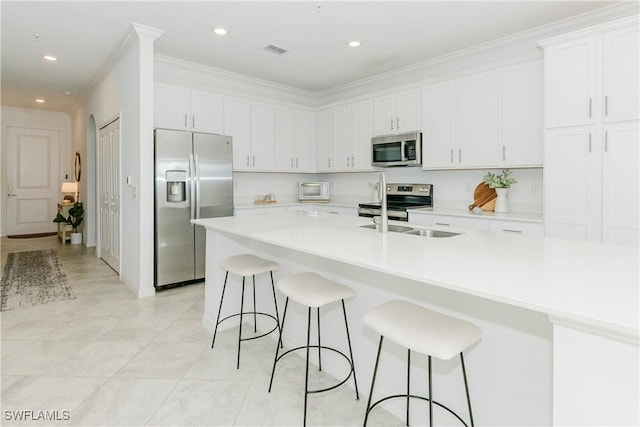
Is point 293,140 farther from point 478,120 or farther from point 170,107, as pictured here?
point 478,120

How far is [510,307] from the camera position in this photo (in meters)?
1.43

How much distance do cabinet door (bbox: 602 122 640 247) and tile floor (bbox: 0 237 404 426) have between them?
229 cm

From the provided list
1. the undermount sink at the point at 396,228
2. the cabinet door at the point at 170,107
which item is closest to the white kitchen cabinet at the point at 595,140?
the undermount sink at the point at 396,228

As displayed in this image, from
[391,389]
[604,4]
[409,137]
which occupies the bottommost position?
→ [391,389]

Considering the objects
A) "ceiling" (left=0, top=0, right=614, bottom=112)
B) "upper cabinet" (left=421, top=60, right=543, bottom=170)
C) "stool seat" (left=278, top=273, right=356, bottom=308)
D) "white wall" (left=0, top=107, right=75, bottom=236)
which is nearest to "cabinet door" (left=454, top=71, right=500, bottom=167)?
"upper cabinet" (left=421, top=60, right=543, bottom=170)

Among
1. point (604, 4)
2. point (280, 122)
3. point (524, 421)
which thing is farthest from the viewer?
point (280, 122)

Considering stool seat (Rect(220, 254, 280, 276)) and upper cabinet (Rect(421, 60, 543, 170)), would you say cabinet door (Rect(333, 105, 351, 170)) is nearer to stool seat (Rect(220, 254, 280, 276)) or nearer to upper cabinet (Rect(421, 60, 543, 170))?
upper cabinet (Rect(421, 60, 543, 170))

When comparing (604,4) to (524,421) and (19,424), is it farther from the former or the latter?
(19,424)

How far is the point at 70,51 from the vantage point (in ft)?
13.6

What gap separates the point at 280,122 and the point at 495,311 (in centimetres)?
445

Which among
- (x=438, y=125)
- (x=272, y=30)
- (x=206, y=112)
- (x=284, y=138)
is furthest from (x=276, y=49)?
(x=438, y=125)

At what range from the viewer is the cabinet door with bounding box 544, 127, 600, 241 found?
2881 millimetres

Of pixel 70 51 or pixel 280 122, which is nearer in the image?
pixel 70 51

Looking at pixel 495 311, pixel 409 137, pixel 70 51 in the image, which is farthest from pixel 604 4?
pixel 70 51
